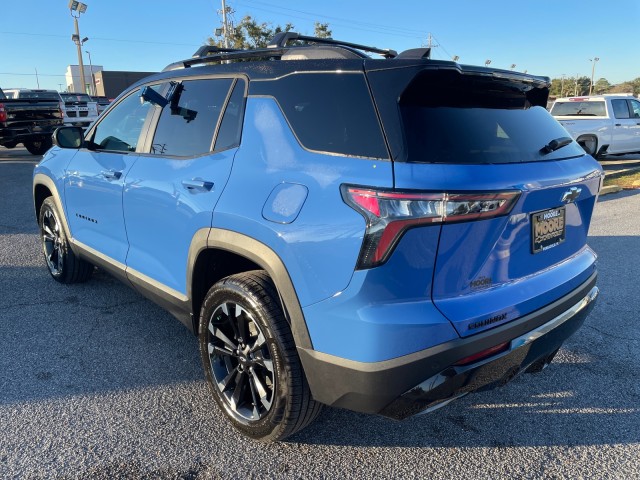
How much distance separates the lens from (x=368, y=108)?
1987 millimetres

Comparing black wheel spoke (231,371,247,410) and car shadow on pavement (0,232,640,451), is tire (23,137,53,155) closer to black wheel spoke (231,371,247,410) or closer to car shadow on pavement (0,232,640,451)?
car shadow on pavement (0,232,640,451)

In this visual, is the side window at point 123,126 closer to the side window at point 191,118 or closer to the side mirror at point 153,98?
the side mirror at point 153,98

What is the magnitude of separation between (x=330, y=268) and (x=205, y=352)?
1150mm

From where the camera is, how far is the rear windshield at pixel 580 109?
43.7 ft

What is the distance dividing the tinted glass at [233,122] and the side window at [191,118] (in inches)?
3.2

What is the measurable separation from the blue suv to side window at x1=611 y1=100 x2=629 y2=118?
12822 mm

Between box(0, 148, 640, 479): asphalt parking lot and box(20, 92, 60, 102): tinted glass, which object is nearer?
box(0, 148, 640, 479): asphalt parking lot

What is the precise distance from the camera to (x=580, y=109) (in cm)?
1362

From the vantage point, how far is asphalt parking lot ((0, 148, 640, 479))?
2.30 metres

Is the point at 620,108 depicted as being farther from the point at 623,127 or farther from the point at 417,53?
the point at 417,53

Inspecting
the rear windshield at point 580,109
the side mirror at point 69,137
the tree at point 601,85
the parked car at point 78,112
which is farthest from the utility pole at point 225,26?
the tree at point 601,85

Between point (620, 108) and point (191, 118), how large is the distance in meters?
14.0

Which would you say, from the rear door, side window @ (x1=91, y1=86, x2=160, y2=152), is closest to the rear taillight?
side window @ (x1=91, y1=86, x2=160, y2=152)

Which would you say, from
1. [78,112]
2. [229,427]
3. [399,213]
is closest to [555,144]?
[399,213]
